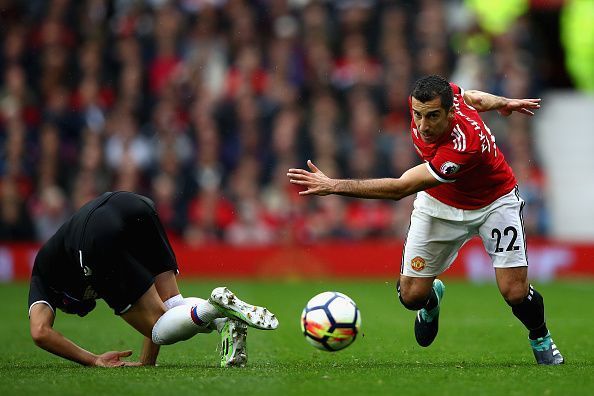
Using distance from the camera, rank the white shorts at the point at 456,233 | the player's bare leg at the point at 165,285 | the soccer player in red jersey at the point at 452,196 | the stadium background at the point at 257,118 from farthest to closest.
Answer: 1. the stadium background at the point at 257,118
2. the player's bare leg at the point at 165,285
3. the white shorts at the point at 456,233
4. the soccer player in red jersey at the point at 452,196

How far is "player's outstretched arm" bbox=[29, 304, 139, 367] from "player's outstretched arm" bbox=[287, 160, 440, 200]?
6.38 ft

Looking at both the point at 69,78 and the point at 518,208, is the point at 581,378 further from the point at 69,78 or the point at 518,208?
the point at 69,78

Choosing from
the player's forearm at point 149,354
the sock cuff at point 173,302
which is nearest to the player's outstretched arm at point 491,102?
the sock cuff at point 173,302

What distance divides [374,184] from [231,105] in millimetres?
10811

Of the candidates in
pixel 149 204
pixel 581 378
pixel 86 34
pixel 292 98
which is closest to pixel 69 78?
pixel 86 34

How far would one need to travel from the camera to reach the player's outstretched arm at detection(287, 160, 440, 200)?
7566mm

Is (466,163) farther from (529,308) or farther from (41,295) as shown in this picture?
(41,295)

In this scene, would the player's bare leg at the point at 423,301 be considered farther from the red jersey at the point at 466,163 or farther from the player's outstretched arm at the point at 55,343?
the player's outstretched arm at the point at 55,343

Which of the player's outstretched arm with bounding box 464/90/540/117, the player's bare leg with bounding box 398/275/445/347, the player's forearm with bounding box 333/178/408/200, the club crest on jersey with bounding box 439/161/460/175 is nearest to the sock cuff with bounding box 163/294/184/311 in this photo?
the player's forearm with bounding box 333/178/408/200

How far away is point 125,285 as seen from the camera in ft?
25.8

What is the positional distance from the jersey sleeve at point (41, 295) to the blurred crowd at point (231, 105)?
9228 millimetres

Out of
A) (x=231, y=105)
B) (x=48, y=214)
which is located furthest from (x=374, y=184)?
(x=231, y=105)

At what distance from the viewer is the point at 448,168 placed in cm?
778

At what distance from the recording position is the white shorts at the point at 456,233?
326 inches
